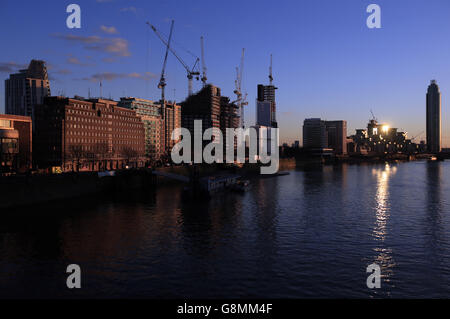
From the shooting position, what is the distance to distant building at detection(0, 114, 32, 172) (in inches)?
4131

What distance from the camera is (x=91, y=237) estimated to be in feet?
151

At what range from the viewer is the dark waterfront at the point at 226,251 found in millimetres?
28797

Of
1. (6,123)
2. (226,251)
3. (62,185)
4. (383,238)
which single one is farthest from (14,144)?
(383,238)

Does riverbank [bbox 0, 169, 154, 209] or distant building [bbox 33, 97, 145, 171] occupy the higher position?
distant building [bbox 33, 97, 145, 171]

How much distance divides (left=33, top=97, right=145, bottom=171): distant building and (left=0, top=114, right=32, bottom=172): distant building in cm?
1665

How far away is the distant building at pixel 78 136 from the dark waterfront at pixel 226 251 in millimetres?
85681

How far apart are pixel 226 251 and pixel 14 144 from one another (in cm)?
9202

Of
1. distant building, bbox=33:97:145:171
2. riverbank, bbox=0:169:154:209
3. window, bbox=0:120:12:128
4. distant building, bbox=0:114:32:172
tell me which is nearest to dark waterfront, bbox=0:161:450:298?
riverbank, bbox=0:169:154:209

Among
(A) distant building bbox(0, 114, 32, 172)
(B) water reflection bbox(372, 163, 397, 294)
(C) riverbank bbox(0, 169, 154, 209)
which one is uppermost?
(A) distant building bbox(0, 114, 32, 172)

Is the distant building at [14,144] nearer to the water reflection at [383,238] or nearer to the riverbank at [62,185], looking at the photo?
the riverbank at [62,185]

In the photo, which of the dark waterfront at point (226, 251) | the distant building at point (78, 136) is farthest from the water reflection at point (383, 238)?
the distant building at point (78, 136)

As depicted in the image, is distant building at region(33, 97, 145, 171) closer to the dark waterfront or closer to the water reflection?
the dark waterfront
